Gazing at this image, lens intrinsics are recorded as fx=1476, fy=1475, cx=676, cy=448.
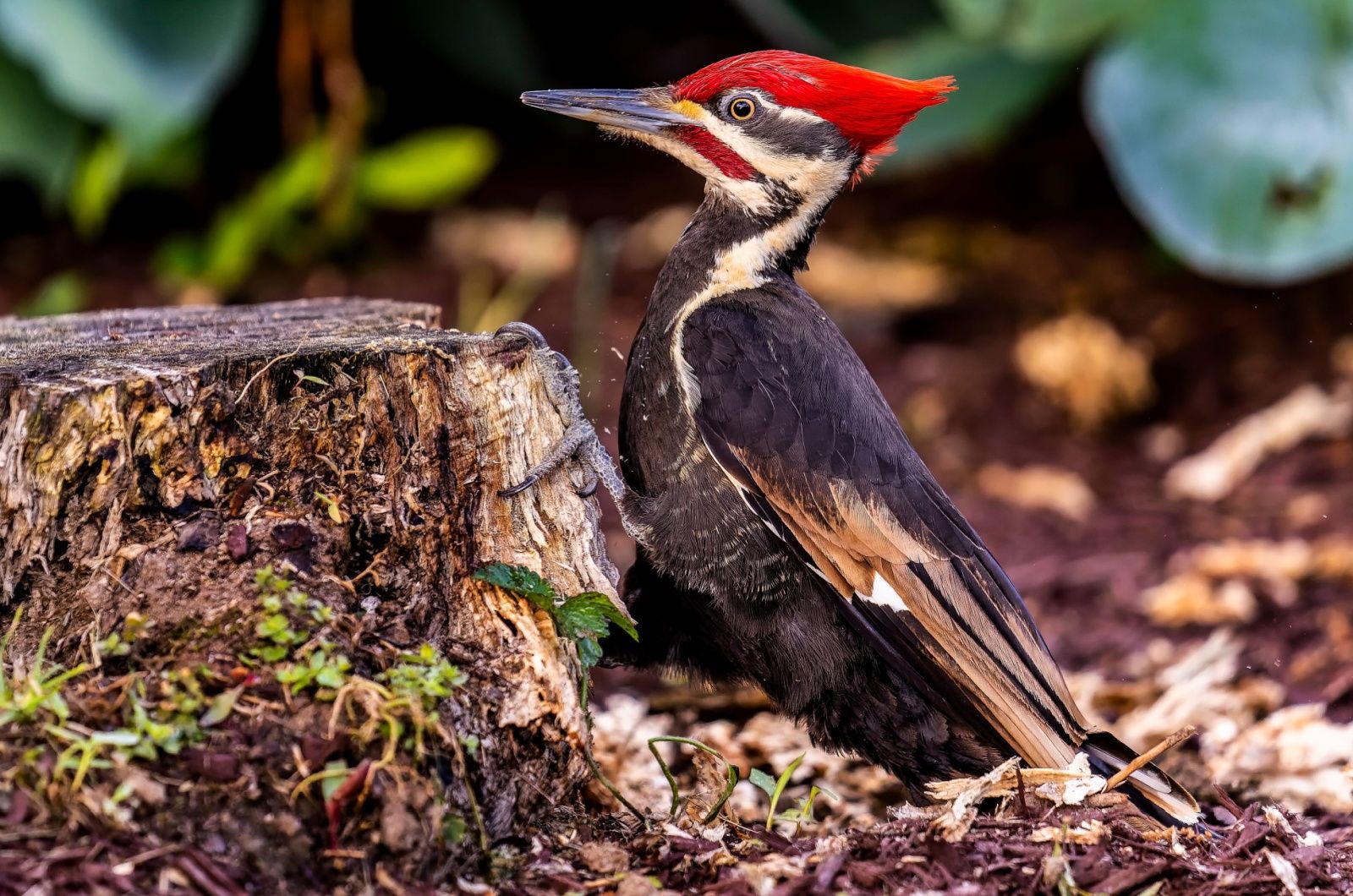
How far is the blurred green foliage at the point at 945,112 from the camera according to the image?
18.9 ft

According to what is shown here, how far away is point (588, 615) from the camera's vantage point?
2.63 m

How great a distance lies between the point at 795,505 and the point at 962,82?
4306mm

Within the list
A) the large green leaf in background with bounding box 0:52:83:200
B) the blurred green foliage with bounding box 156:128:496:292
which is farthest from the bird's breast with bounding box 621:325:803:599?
the large green leaf in background with bounding box 0:52:83:200

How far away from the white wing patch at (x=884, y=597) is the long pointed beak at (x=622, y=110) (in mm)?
1103

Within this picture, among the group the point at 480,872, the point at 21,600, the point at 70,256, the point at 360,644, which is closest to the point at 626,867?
the point at 480,872

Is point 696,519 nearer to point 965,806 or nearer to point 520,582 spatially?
point 520,582

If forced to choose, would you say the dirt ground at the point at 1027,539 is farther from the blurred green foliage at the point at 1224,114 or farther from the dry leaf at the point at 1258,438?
the blurred green foliage at the point at 1224,114

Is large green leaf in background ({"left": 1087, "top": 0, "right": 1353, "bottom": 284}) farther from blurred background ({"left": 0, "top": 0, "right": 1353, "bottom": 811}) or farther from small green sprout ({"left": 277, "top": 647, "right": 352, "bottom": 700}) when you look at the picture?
small green sprout ({"left": 277, "top": 647, "right": 352, "bottom": 700})

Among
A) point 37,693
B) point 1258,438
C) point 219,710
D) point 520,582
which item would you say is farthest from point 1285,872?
point 1258,438

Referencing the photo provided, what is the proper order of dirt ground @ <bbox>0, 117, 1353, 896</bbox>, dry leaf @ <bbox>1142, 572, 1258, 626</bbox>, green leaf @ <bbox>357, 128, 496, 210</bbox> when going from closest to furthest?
dirt ground @ <bbox>0, 117, 1353, 896</bbox>, dry leaf @ <bbox>1142, 572, 1258, 626</bbox>, green leaf @ <bbox>357, 128, 496, 210</bbox>

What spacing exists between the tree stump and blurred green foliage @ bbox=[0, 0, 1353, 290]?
3760 millimetres

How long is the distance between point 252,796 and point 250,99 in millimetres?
6643

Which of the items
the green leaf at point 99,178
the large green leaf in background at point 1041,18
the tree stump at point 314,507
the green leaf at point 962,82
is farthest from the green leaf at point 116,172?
the tree stump at point 314,507

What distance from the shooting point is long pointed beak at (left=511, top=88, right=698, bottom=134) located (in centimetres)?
327
